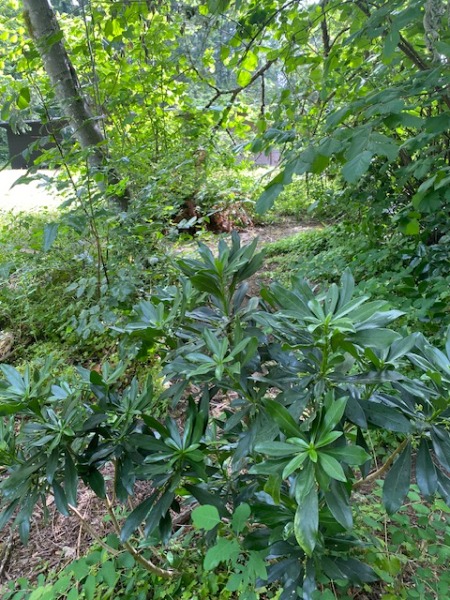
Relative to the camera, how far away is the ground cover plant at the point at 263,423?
0.67 meters

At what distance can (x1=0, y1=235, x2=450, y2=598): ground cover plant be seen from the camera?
668 mm

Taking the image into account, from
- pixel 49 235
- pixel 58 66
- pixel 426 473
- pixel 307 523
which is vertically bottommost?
pixel 426 473

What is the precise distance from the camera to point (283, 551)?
0.87 m

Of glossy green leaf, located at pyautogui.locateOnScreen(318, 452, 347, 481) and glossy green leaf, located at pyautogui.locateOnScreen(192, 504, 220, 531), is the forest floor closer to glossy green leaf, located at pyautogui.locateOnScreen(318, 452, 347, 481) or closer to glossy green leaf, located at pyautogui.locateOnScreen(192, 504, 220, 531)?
glossy green leaf, located at pyautogui.locateOnScreen(192, 504, 220, 531)

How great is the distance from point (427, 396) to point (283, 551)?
0.51 m

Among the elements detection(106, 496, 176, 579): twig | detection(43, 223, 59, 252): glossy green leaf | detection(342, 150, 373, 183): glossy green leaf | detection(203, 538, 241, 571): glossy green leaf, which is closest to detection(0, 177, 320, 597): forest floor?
detection(43, 223, 59, 252): glossy green leaf

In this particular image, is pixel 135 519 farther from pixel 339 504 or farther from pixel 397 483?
pixel 397 483

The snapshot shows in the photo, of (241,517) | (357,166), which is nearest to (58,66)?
(357,166)

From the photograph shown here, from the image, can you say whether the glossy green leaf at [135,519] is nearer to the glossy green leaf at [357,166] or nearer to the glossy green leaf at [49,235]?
the glossy green leaf at [357,166]

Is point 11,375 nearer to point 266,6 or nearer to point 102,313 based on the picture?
point 102,313

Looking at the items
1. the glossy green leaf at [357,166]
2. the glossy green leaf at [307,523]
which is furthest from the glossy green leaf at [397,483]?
the glossy green leaf at [357,166]

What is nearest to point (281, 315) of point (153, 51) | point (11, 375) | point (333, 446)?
point (333, 446)

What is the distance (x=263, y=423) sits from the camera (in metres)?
0.79

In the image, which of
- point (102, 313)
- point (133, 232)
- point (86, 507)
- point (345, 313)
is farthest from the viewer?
point (133, 232)
